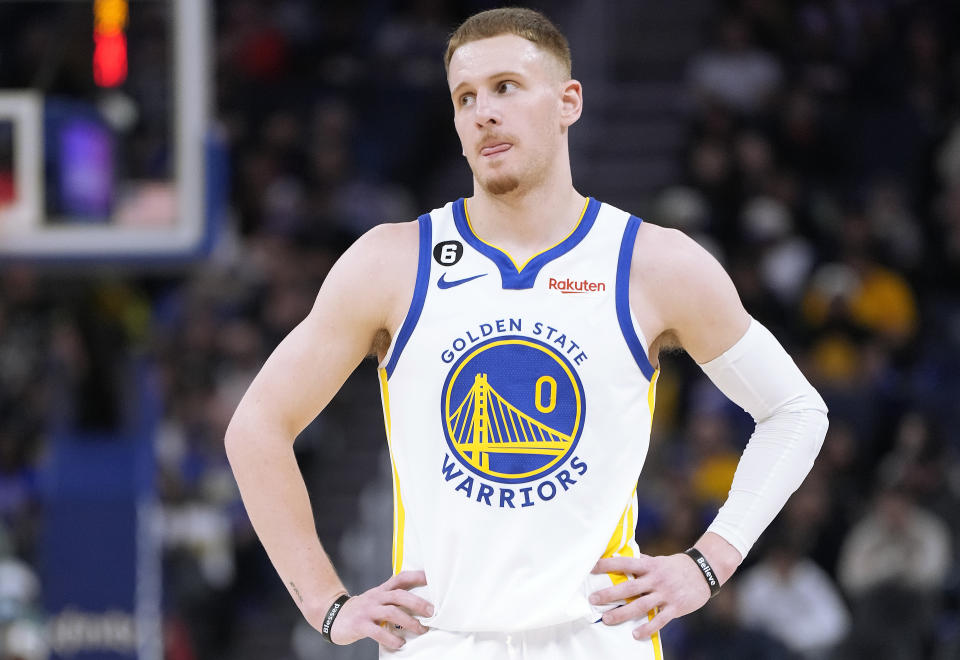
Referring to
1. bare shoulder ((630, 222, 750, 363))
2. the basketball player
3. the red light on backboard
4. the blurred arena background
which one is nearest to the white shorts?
the basketball player

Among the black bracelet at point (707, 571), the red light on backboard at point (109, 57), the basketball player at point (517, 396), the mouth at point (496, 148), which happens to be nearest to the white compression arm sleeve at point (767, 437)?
the basketball player at point (517, 396)

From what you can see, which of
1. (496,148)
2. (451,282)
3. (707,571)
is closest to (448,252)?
(451,282)

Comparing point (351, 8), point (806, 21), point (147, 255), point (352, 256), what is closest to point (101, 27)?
point (147, 255)

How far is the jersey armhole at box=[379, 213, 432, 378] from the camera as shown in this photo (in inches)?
154

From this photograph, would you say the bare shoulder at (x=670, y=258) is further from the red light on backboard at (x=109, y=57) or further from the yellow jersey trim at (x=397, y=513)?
the red light on backboard at (x=109, y=57)

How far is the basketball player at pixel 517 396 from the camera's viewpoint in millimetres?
3789

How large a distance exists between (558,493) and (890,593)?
6846 mm

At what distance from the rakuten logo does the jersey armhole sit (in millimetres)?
339

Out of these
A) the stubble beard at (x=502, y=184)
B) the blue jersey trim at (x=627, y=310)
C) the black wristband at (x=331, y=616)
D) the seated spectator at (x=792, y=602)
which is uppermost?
the stubble beard at (x=502, y=184)

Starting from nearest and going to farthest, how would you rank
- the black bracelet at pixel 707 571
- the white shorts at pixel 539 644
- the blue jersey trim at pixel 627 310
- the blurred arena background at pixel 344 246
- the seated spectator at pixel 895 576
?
the white shorts at pixel 539 644, the blue jersey trim at pixel 627 310, the black bracelet at pixel 707 571, the blurred arena background at pixel 344 246, the seated spectator at pixel 895 576

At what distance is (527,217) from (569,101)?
357 millimetres

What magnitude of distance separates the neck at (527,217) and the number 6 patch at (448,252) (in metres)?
0.08

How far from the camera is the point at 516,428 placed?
149 inches

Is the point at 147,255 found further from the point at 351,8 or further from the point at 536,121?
the point at 351,8
